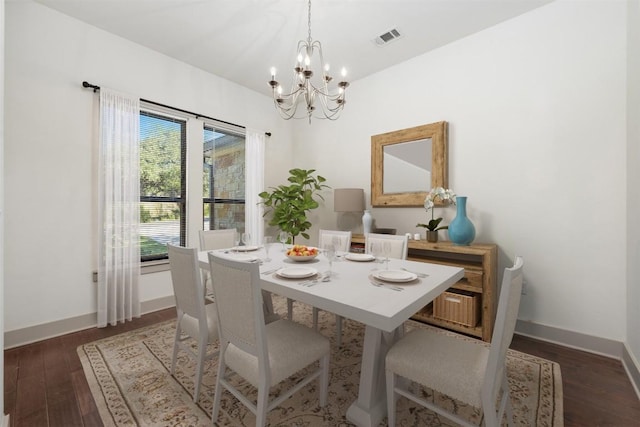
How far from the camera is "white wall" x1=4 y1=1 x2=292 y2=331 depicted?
91.5 inches

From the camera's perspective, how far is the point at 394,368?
4.40 feet

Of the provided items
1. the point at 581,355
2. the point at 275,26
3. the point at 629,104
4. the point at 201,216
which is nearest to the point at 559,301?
the point at 581,355

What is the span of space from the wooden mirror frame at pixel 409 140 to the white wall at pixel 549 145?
0.40ft

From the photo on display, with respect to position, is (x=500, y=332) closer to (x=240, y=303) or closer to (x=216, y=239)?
(x=240, y=303)

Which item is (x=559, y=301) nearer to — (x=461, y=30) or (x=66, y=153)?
(x=461, y=30)

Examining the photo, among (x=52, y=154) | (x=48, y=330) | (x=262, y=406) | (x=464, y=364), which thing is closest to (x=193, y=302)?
(x=262, y=406)

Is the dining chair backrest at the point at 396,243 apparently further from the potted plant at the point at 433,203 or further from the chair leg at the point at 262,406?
the chair leg at the point at 262,406

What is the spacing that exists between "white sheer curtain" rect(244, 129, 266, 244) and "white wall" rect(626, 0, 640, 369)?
3.84m

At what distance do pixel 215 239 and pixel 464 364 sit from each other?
2479mm

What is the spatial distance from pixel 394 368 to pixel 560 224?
2149 millimetres

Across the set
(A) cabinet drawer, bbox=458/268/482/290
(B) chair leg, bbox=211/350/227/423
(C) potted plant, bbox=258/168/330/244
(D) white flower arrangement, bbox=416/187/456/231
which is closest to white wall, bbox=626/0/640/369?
(A) cabinet drawer, bbox=458/268/482/290

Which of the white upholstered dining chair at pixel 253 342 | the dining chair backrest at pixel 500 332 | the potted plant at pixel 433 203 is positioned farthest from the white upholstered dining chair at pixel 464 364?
the potted plant at pixel 433 203

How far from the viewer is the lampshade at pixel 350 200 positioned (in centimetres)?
354

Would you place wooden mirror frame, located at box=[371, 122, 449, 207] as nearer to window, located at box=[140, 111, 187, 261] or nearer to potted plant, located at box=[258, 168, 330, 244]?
potted plant, located at box=[258, 168, 330, 244]
